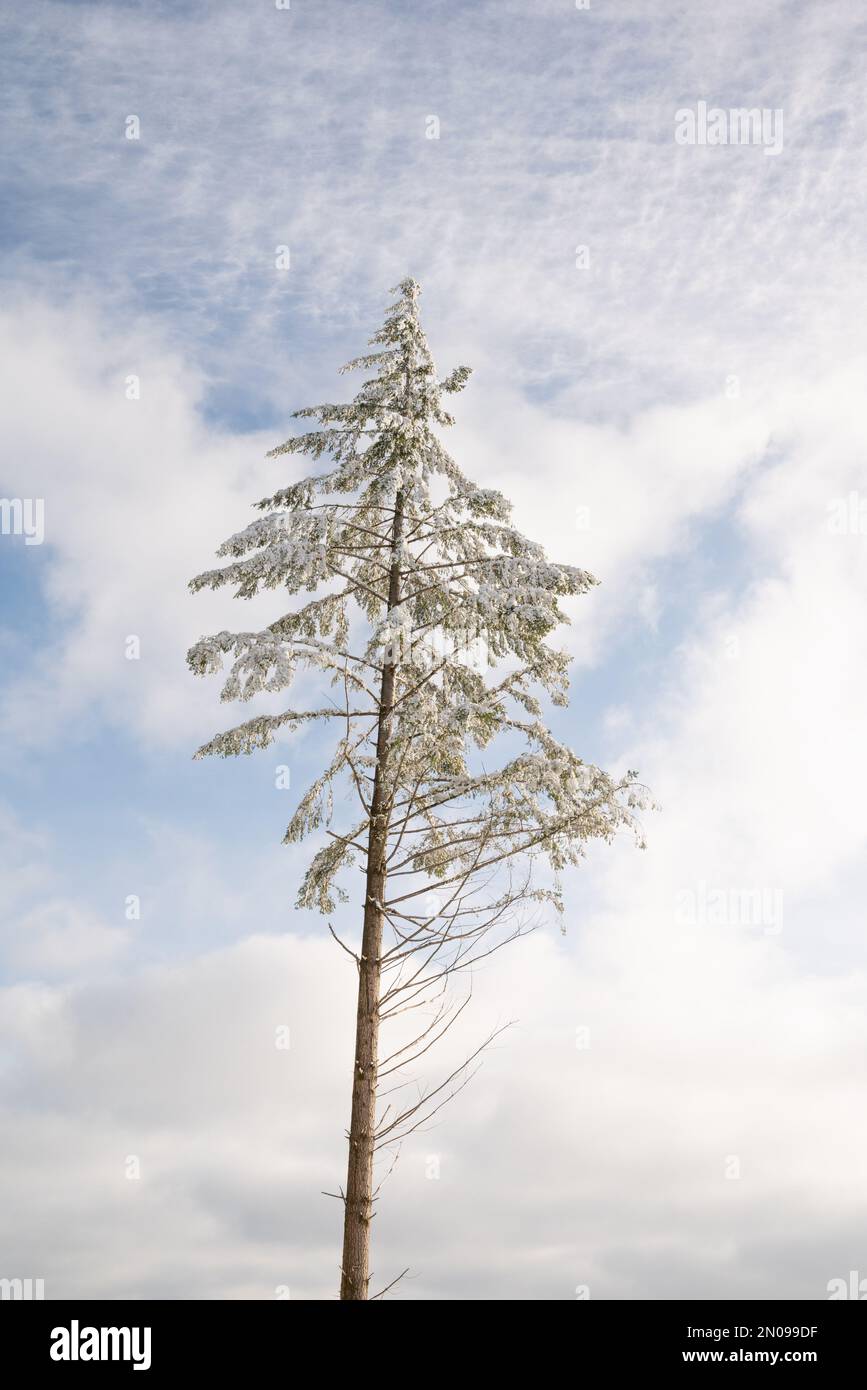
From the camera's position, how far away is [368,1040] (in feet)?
39.9

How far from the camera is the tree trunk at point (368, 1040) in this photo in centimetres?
1143

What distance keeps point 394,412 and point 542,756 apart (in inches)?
198

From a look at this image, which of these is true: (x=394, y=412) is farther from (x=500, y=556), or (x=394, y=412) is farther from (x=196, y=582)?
(x=196, y=582)

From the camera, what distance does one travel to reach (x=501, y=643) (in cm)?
1275

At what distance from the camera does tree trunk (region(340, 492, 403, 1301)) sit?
1143 centimetres
